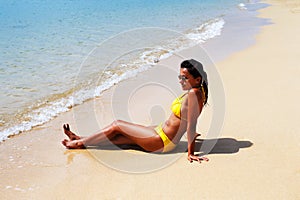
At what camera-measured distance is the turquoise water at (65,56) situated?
5.95 meters

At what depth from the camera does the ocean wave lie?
515 cm

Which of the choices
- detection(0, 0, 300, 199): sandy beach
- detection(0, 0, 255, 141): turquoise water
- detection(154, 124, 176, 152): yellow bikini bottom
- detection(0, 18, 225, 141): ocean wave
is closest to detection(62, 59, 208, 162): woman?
detection(154, 124, 176, 152): yellow bikini bottom

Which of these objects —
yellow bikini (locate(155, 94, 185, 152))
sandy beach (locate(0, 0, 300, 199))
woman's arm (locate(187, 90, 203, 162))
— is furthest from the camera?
yellow bikini (locate(155, 94, 185, 152))

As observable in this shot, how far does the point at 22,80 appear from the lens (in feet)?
24.3

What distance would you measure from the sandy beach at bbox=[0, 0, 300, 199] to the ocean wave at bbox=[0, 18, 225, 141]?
22 centimetres

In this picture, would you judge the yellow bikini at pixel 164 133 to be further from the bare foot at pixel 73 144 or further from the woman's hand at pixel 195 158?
the bare foot at pixel 73 144

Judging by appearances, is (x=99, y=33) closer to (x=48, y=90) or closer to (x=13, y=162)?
(x=48, y=90)

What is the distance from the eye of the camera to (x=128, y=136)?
3881 mm

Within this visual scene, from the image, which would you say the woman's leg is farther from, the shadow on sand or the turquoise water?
the turquoise water

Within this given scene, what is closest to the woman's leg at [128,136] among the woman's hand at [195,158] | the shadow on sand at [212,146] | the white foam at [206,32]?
the shadow on sand at [212,146]

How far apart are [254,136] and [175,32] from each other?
9537mm

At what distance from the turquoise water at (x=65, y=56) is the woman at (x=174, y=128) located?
1.66 metres

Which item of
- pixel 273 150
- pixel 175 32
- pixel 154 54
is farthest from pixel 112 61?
pixel 273 150

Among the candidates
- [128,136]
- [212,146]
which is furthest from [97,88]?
[212,146]
